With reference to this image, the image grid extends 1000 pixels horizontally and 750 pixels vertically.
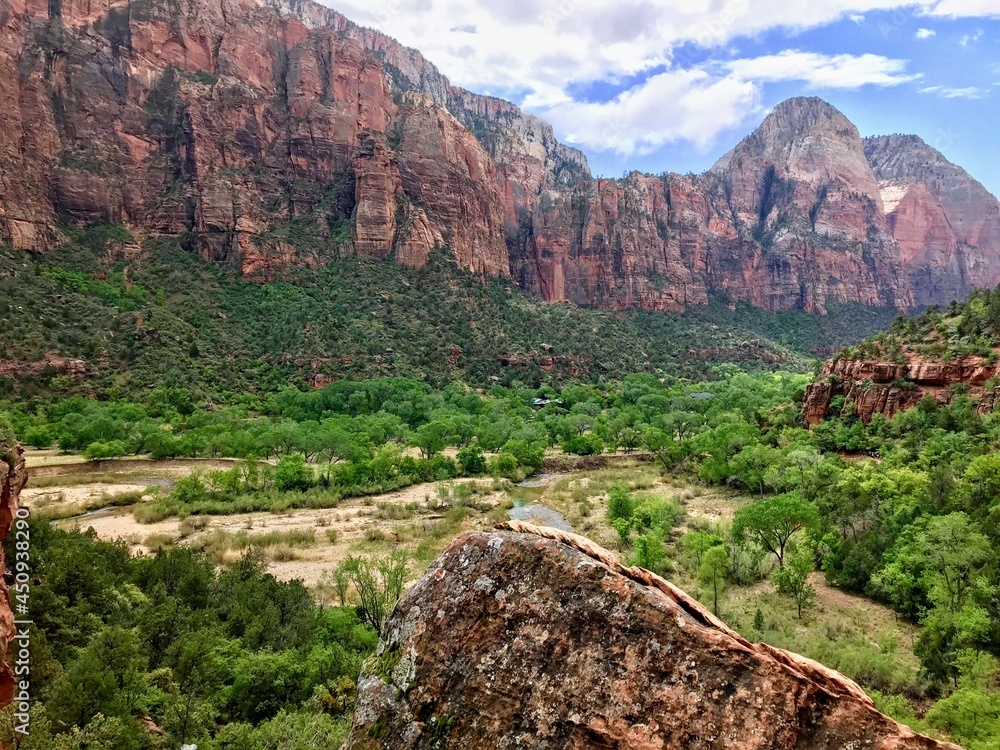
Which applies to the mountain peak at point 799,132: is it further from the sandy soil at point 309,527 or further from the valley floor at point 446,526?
the sandy soil at point 309,527

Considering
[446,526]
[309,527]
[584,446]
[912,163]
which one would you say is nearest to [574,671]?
[446,526]

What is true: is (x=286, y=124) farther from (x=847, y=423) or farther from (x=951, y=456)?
(x=951, y=456)

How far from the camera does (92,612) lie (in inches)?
545

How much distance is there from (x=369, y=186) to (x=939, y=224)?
183 meters

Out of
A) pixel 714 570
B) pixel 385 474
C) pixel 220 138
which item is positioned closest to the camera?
pixel 714 570

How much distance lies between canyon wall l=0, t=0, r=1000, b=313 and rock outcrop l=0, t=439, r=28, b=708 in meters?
78.6

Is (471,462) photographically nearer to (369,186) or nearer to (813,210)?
(369,186)

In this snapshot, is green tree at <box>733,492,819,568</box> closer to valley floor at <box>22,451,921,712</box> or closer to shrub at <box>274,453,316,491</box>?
valley floor at <box>22,451,921,712</box>

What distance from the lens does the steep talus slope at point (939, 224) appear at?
171125mm

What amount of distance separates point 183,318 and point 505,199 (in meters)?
96.6

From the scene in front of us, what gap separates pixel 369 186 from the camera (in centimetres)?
9838

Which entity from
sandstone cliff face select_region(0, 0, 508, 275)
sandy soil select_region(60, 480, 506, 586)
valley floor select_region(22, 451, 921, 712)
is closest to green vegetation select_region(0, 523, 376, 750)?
valley floor select_region(22, 451, 921, 712)

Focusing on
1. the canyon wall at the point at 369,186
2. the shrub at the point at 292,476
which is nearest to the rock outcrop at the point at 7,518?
the shrub at the point at 292,476

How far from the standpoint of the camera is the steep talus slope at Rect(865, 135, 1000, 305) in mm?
171125
